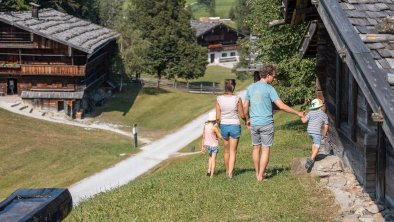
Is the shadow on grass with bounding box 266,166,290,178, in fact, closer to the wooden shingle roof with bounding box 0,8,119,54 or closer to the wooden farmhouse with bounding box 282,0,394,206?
the wooden farmhouse with bounding box 282,0,394,206

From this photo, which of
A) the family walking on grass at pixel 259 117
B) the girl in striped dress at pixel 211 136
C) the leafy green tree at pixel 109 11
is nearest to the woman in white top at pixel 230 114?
the family walking on grass at pixel 259 117

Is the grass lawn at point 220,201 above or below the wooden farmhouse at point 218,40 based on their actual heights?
above

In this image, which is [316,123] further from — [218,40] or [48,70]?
[218,40]

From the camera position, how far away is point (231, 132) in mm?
12586

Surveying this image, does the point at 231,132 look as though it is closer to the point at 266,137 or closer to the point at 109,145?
the point at 266,137

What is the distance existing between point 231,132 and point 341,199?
10.2 feet

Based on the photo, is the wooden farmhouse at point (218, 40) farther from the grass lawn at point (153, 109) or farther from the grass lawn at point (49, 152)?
the grass lawn at point (49, 152)

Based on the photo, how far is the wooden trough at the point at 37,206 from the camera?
45.7 ft

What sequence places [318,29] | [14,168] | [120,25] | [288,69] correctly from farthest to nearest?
[120,25] → [14,168] → [288,69] → [318,29]

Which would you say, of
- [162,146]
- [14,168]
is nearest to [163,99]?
[162,146]

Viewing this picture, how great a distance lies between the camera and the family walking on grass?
38.1ft

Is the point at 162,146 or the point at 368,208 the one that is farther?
the point at 162,146

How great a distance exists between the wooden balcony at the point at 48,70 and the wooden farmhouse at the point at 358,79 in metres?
33.0

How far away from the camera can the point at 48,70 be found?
46.0 metres
